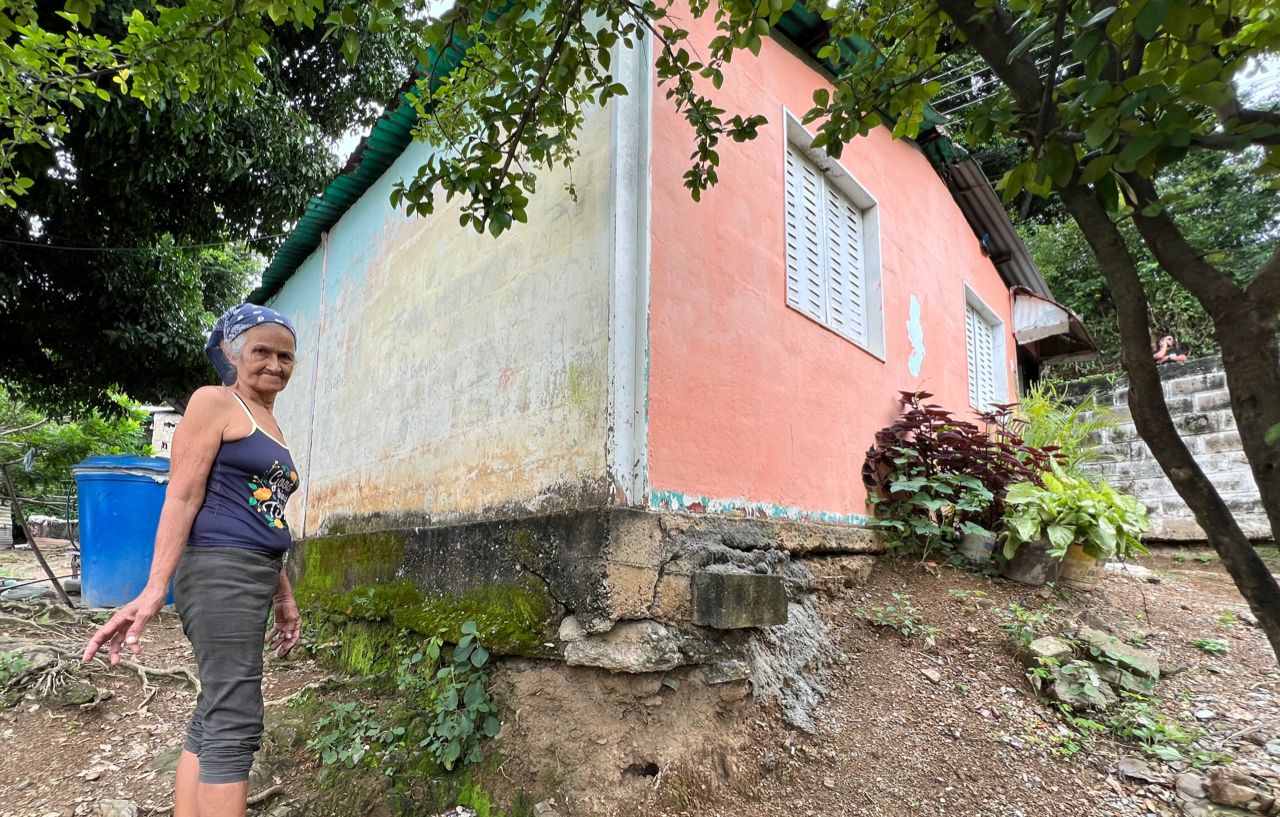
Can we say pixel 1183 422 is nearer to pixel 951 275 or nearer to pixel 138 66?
pixel 951 275

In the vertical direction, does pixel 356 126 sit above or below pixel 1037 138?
above

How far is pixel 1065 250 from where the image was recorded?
1343 cm

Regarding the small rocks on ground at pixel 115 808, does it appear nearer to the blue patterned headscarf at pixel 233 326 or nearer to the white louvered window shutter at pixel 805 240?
the blue patterned headscarf at pixel 233 326

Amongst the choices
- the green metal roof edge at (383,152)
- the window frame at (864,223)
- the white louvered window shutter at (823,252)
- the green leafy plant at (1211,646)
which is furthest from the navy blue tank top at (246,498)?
the green leafy plant at (1211,646)

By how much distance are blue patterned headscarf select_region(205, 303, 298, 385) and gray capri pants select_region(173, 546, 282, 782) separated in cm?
67

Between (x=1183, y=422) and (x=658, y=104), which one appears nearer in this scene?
(x=658, y=104)

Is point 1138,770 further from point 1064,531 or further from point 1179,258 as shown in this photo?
point 1179,258

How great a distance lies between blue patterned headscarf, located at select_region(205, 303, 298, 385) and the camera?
Result: 2.11 m

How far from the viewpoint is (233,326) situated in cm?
212

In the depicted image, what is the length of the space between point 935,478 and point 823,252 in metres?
1.58

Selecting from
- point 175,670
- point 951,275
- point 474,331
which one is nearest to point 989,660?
point 474,331

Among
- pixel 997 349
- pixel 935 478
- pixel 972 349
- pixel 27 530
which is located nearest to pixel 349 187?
pixel 27 530

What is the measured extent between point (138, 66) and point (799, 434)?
10.8 ft

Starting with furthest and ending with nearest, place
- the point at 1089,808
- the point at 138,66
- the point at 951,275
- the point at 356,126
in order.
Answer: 1. the point at 356,126
2. the point at 951,275
3. the point at 138,66
4. the point at 1089,808
